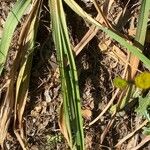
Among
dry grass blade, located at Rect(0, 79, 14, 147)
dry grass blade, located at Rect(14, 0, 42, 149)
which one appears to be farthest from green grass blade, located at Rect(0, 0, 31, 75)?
dry grass blade, located at Rect(0, 79, 14, 147)

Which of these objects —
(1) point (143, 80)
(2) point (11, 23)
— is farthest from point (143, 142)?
(2) point (11, 23)

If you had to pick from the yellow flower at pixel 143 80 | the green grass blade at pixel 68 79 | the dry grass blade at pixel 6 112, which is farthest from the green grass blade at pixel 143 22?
the dry grass blade at pixel 6 112

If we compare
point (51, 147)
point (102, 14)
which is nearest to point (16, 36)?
point (102, 14)

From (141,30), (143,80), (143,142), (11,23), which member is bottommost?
(143,142)

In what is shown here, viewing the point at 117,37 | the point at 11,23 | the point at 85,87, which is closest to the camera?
the point at 117,37

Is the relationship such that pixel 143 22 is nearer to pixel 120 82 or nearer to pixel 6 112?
pixel 120 82

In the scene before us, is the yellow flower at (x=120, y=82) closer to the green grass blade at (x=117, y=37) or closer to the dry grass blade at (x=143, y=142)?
the green grass blade at (x=117, y=37)

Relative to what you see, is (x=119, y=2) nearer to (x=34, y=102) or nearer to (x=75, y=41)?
(x=75, y=41)

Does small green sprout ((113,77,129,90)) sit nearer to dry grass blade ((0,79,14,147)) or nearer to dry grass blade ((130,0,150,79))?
dry grass blade ((130,0,150,79))
